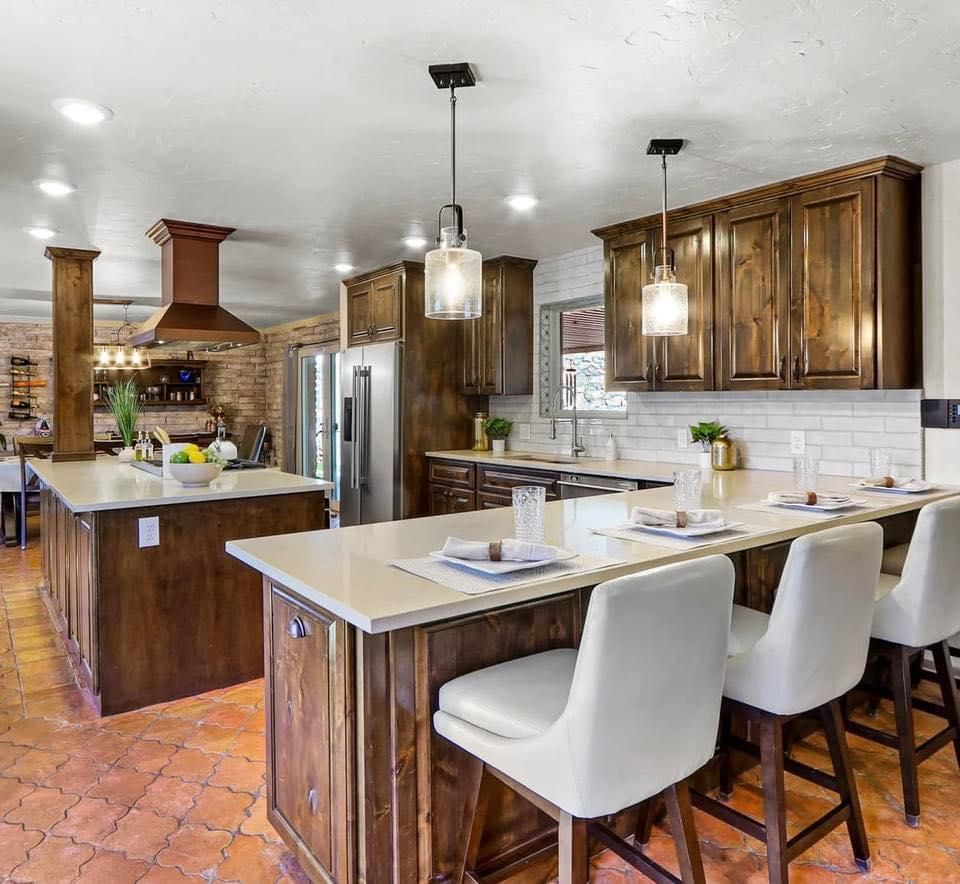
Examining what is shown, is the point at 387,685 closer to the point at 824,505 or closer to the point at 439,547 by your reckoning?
the point at 439,547

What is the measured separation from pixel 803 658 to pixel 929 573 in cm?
73

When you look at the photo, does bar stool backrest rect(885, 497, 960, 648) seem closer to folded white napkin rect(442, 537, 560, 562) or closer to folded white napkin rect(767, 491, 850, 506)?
folded white napkin rect(767, 491, 850, 506)

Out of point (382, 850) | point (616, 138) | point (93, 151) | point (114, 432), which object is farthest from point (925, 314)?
point (114, 432)

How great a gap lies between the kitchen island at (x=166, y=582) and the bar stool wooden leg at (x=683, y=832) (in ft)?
7.21

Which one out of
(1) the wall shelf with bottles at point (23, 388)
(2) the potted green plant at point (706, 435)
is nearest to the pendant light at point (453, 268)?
(2) the potted green plant at point (706, 435)

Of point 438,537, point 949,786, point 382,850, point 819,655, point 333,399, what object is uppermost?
point 333,399

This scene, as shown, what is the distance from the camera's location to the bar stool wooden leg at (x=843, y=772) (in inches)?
71.5

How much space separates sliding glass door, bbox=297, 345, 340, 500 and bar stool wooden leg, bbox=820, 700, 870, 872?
4.43 meters

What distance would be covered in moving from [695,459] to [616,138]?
6.48ft

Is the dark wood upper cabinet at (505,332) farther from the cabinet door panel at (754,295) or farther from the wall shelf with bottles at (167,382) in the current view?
the wall shelf with bottles at (167,382)

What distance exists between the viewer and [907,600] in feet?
6.86

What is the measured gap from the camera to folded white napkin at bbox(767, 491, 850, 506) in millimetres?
2432

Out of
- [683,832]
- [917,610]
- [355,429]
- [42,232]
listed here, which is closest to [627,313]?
[355,429]

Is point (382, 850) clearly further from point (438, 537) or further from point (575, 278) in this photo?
point (575, 278)
